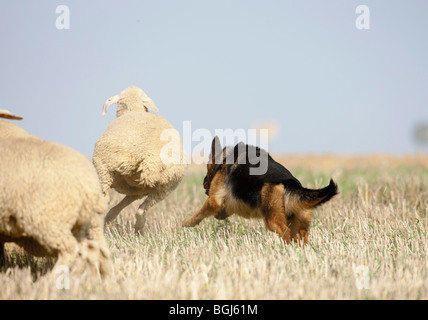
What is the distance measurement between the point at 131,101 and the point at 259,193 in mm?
2447

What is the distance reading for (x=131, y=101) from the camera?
7.15m

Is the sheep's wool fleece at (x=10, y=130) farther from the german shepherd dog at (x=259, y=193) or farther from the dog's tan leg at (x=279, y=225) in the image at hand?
the dog's tan leg at (x=279, y=225)

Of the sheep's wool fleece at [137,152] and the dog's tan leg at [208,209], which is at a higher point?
the sheep's wool fleece at [137,152]

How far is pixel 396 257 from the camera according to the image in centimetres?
521

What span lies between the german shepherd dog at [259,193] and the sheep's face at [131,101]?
46.8 inches

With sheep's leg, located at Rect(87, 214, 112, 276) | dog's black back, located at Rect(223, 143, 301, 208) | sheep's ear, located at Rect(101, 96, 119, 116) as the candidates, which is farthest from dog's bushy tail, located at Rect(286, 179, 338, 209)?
sheep's ear, located at Rect(101, 96, 119, 116)

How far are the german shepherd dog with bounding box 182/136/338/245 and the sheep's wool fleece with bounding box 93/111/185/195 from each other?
24.2 inches

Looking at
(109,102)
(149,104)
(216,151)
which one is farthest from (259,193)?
(109,102)

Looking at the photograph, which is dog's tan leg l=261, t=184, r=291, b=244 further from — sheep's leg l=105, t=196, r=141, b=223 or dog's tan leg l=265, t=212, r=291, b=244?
sheep's leg l=105, t=196, r=141, b=223

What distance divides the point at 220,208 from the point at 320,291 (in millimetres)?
2661

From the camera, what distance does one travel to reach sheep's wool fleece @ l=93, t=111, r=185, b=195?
245 inches

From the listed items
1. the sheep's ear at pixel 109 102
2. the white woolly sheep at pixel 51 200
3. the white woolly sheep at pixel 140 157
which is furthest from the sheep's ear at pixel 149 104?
the white woolly sheep at pixel 51 200

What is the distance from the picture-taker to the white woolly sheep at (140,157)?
623cm
